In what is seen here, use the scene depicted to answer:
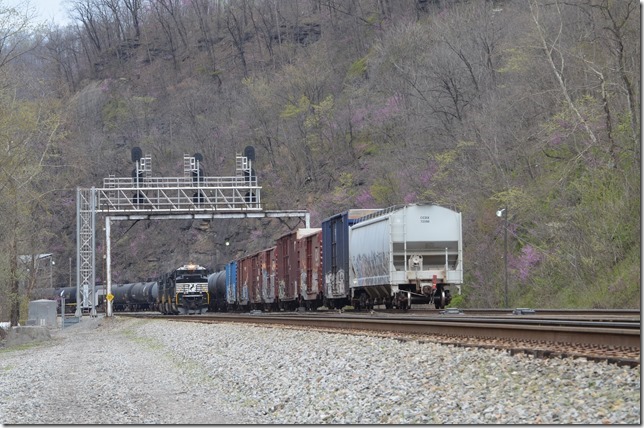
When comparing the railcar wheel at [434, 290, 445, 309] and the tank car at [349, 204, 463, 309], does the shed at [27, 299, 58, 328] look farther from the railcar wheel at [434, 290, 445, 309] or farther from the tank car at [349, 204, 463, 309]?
the railcar wheel at [434, 290, 445, 309]

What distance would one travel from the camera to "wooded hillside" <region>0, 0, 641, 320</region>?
3444 centimetres

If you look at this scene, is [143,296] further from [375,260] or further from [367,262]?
[375,260]

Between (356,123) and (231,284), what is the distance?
96.2 feet

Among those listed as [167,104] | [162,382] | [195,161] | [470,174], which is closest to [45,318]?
[195,161]

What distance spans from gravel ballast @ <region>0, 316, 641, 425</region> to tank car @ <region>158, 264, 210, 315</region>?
3011 cm

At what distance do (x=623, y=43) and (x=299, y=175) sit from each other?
50.0 metres

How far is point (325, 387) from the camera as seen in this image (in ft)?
42.2

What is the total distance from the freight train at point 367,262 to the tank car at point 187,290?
6.22m

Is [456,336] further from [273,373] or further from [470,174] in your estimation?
[470,174]

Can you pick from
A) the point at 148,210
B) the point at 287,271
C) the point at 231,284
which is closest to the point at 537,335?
the point at 287,271

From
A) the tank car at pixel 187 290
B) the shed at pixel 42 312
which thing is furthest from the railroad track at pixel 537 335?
the shed at pixel 42 312

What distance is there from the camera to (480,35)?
56.4 m

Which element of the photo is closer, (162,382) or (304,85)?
(162,382)

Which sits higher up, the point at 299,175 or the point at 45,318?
the point at 299,175
